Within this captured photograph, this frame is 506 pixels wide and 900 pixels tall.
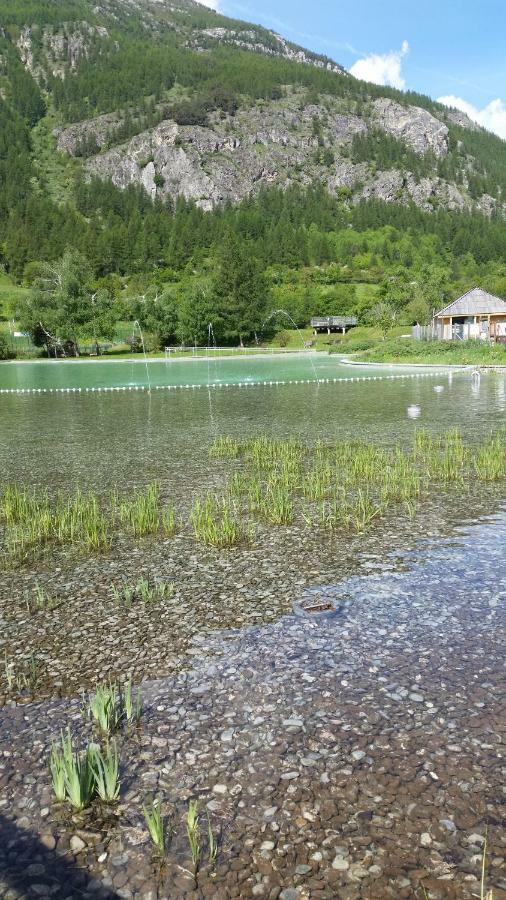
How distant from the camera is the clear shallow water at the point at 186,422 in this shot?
614 inches

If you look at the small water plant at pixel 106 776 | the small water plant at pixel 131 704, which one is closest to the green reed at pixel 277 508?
the small water plant at pixel 131 704

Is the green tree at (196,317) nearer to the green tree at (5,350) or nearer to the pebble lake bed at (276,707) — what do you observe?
the green tree at (5,350)

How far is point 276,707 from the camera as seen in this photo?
5.26 metres

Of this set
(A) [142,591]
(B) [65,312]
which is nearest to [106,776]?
(A) [142,591]

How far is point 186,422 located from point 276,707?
19.3 metres

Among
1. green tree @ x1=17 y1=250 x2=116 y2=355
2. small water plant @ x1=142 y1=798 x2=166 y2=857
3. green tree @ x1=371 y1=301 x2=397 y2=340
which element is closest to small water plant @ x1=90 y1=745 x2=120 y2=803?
small water plant @ x1=142 y1=798 x2=166 y2=857

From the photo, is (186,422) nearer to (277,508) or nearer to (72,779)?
(277,508)

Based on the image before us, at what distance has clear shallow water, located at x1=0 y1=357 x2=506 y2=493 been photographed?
15.6m

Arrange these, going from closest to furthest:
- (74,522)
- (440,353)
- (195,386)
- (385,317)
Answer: (74,522) < (195,386) < (440,353) < (385,317)

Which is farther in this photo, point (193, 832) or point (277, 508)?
point (277, 508)

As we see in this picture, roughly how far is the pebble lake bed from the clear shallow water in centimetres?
463

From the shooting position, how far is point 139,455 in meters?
17.3

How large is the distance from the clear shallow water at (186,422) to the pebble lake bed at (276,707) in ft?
15.2

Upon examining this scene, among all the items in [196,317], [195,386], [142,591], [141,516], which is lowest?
[142,591]
